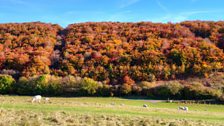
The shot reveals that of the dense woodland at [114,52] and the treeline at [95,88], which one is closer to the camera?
the treeline at [95,88]

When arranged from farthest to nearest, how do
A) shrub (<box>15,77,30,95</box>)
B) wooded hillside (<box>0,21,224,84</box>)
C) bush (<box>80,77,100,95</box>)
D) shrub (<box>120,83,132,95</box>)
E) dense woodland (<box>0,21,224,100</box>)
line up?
wooded hillside (<box>0,21,224,84</box>), dense woodland (<box>0,21,224,100</box>), shrub (<box>15,77,30,95</box>), shrub (<box>120,83,132,95</box>), bush (<box>80,77,100,95</box>)

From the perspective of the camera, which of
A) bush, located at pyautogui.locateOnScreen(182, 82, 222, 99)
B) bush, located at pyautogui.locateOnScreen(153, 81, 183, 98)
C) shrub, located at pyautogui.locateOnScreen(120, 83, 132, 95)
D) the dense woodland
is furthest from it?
the dense woodland

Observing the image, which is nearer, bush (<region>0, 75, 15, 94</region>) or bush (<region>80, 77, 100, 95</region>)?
bush (<region>80, 77, 100, 95</region>)

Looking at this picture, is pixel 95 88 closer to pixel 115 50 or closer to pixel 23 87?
pixel 23 87

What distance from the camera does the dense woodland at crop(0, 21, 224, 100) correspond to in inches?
3332

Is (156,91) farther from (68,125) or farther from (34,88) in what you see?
(68,125)

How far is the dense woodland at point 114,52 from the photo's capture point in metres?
84.6

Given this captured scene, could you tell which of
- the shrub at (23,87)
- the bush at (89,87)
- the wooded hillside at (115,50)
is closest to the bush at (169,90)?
the wooded hillside at (115,50)

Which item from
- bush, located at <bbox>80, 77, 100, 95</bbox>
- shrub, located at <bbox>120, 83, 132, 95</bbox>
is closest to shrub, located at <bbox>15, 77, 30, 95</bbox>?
bush, located at <bbox>80, 77, 100, 95</bbox>

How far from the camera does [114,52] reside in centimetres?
9462

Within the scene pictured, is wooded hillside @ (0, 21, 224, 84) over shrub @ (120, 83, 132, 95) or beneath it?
over

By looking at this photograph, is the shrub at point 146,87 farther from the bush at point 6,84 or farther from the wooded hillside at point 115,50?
the bush at point 6,84

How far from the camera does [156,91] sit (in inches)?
2876

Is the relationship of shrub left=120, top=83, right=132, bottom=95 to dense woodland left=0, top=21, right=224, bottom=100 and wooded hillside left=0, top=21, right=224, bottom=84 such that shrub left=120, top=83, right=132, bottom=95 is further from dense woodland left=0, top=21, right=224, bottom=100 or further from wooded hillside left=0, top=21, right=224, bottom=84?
wooded hillside left=0, top=21, right=224, bottom=84
